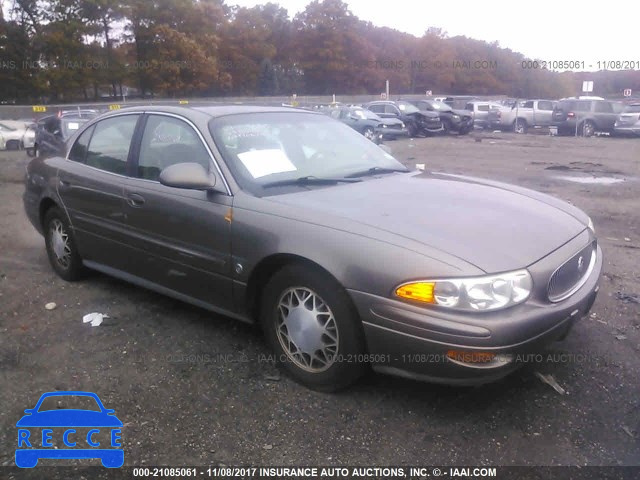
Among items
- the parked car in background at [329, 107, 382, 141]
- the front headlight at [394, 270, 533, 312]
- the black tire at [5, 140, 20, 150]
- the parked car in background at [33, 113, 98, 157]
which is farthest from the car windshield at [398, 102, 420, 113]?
the front headlight at [394, 270, 533, 312]

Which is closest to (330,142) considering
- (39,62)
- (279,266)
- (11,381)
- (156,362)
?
(279,266)

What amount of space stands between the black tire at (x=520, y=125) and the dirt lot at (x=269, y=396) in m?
25.8

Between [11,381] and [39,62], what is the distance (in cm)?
3889

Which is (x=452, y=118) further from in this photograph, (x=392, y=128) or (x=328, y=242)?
(x=328, y=242)

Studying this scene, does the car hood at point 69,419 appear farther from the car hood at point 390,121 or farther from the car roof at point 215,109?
the car hood at point 390,121

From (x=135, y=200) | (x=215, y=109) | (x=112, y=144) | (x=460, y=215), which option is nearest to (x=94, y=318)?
(x=135, y=200)

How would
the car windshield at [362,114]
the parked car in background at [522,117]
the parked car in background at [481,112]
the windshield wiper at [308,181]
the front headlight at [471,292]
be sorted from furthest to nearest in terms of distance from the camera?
the parked car in background at [481,112], the parked car in background at [522,117], the car windshield at [362,114], the windshield wiper at [308,181], the front headlight at [471,292]

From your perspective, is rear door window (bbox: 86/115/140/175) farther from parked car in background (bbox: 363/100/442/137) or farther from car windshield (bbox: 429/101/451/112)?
car windshield (bbox: 429/101/451/112)

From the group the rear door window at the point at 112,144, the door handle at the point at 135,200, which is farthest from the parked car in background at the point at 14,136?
the door handle at the point at 135,200

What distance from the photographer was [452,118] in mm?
26219

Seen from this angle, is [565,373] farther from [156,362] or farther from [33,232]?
[33,232]

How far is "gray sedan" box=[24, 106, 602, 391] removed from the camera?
276cm

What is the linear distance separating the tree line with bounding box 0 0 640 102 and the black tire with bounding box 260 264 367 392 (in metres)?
38.2

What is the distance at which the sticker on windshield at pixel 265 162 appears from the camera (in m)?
3.65
